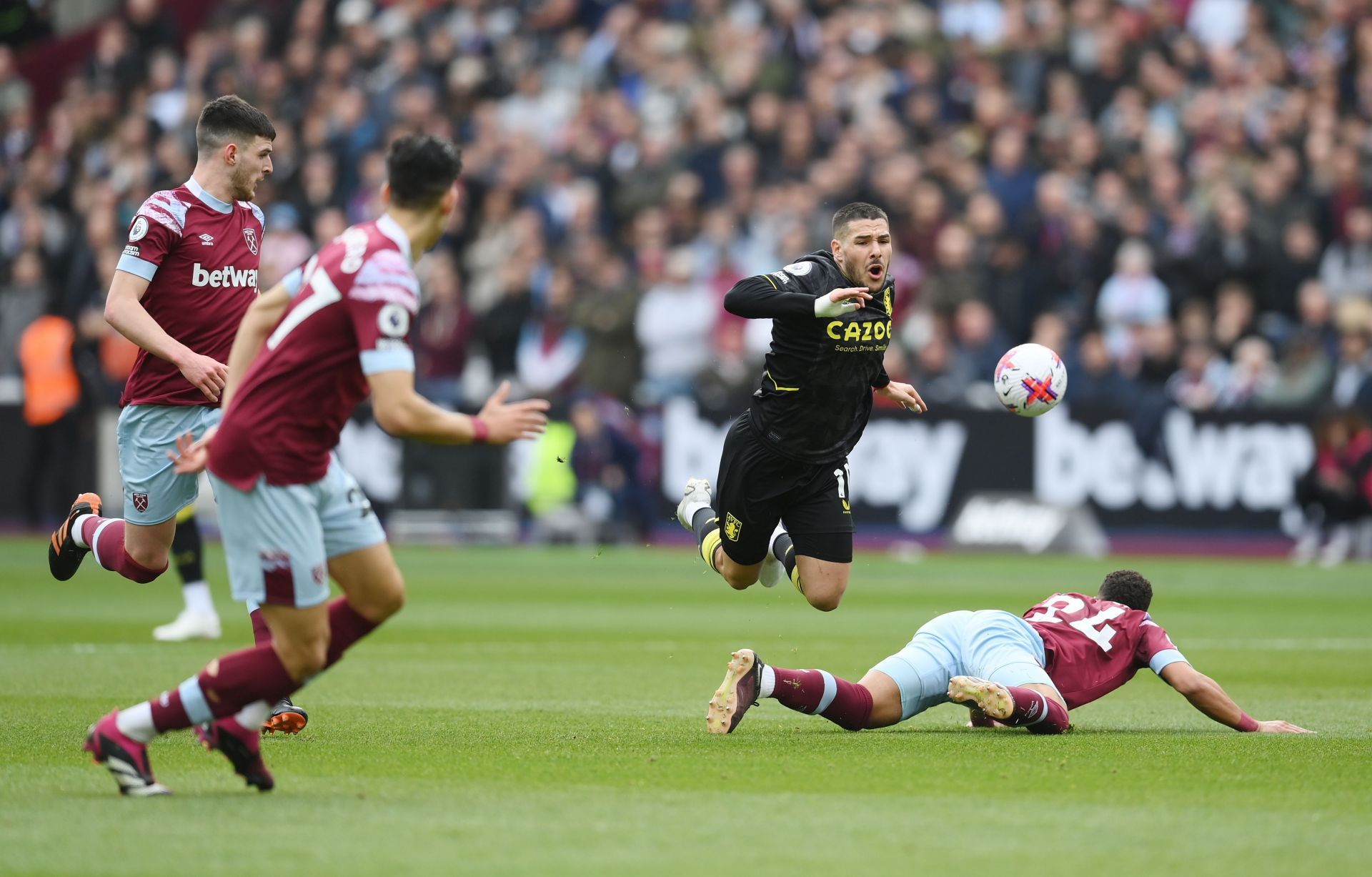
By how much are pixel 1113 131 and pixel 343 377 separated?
18178 millimetres

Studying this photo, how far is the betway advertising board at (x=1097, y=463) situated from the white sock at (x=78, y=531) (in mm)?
11989

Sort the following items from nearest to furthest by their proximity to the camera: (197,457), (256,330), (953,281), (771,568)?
1. (197,457)
2. (256,330)
3. (771,568)
4. (953,281)

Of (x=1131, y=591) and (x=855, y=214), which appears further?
(x=855, y=214)

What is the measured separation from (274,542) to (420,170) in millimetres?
1306

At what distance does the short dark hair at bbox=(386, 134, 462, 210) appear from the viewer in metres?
6.34

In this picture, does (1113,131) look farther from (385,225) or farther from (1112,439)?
(385,225)

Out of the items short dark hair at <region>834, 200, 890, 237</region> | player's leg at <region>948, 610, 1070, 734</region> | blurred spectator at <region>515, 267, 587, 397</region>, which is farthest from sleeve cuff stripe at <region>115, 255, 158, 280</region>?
blurred spectator at <region>515, 267, 587, 397</region>

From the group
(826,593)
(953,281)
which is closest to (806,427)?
Answer: (826,593)

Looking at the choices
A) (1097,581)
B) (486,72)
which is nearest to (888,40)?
(486,72)

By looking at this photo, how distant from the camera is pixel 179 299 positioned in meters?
9.06

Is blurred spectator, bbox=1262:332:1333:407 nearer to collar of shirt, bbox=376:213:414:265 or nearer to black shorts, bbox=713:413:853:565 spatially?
black shorts, bbox=713:413:853:565

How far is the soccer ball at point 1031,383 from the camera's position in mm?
9555

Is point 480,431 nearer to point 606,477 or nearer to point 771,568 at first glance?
point 771,568

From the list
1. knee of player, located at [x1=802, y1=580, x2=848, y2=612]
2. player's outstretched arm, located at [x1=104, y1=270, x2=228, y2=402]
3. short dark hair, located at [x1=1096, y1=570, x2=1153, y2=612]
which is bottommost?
knee of player, located at [x1=802, y1=580, x2=848, y2=612]
